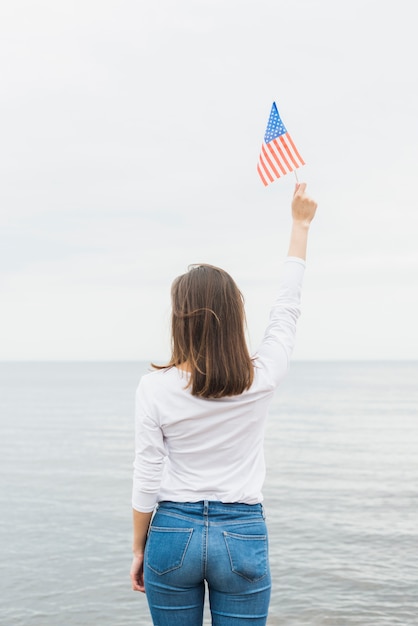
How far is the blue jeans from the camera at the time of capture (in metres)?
2.86

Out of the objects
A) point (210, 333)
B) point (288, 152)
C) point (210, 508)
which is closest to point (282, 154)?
point (288, 152)

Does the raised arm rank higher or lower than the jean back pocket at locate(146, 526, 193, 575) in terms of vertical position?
higher

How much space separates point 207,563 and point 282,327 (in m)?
1.06

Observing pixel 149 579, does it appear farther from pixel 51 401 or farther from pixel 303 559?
pixel 51 401

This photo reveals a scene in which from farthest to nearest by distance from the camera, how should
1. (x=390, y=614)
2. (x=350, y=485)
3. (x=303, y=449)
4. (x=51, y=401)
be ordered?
(x=51, y=401)
(x=303, y=449)
(x=350, y=485)
(x=390, y=614)

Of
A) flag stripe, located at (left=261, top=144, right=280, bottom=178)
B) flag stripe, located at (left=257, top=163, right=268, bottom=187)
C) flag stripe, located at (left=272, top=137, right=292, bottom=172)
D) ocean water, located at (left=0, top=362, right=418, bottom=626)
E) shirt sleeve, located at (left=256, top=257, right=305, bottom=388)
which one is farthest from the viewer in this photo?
ocean water, located at (left=0, top=362, right=418, bottom=626)

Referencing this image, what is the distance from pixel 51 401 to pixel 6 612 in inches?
2860

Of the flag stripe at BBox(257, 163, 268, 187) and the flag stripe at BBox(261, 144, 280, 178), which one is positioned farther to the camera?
the flag stripe at BBox(257, 163, 268, 187)

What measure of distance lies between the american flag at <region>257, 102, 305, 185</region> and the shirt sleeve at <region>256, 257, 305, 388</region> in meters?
1.33

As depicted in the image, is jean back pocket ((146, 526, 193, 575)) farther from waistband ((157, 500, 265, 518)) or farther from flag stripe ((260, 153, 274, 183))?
flag stripe ((260, 153, 274, 183))

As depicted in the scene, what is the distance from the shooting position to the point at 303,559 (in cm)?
1484

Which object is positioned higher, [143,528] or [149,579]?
[143,528]

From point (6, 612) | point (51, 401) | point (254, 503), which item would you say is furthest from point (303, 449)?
point (51, 401)

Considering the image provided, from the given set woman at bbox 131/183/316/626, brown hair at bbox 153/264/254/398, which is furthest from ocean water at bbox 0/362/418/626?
brown hair at bbox 153/264/254/398
